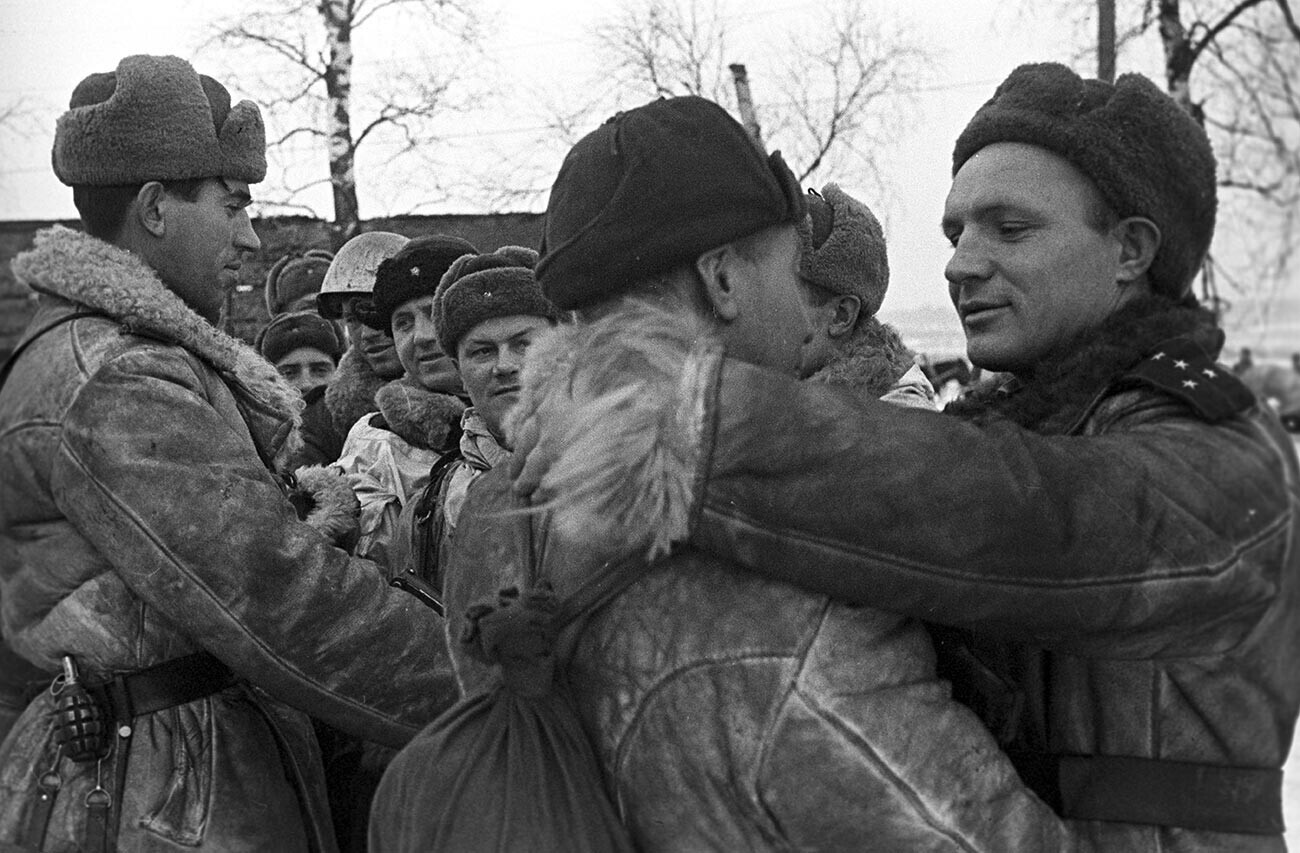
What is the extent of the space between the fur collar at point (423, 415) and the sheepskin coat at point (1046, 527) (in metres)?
2.38

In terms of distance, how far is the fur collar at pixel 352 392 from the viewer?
4438 millimetres

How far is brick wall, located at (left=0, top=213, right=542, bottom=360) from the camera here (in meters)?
7.56

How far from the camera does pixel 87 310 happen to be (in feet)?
7.83

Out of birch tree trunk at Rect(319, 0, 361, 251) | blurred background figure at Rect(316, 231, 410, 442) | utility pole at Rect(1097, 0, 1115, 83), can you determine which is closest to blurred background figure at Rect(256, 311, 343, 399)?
blurred background figure at Rect(316, 231, 410, 442)

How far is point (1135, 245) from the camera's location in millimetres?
1578

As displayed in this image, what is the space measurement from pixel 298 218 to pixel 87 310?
31.6 feet

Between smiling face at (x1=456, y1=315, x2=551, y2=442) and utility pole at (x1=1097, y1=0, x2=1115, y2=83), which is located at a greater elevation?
utility pole at (x1=1097, y1=0, x2=1115, y2=83)

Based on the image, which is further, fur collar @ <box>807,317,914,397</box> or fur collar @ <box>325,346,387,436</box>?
fur collar @ <box>325,346,387,436</box>

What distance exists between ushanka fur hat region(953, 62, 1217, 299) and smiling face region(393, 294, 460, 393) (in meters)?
2.30

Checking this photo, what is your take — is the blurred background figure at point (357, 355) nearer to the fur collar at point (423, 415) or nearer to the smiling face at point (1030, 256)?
the fur collar at point (423, 415)

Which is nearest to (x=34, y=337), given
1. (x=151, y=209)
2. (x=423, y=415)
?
(x=151, y=209)

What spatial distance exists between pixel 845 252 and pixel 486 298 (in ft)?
2.66

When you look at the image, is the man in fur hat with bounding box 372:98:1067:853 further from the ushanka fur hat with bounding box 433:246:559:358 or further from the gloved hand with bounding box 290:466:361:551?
the ushanka fur hat with bounding box 433:246:559:358

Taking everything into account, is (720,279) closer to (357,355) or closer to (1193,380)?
(1193,380)
